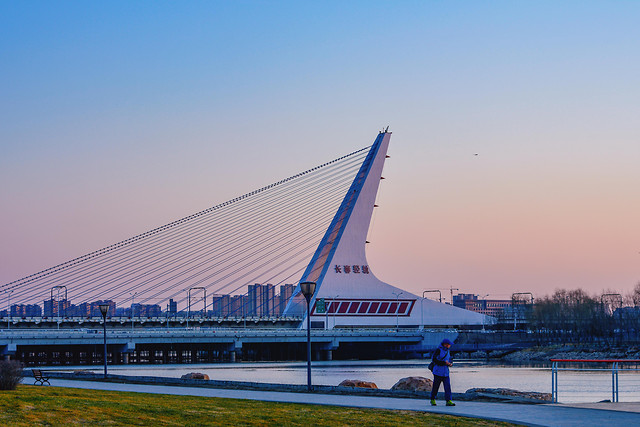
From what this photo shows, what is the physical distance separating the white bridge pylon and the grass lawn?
66.8 meters

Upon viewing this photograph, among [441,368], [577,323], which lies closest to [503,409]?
[441,368]

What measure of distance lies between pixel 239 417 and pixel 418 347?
75156 millimetres

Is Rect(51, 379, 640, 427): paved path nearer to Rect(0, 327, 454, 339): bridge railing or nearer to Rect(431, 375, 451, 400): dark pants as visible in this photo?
Rect(431, 375, 451, 400): dark pants

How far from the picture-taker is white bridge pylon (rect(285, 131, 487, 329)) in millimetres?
86438

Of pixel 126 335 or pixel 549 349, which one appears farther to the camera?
pixel 549 349

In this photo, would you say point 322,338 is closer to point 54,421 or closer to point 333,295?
point 333,295

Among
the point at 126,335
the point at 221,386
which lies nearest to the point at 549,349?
the point at 126,335

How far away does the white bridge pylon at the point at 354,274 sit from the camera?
284 ft

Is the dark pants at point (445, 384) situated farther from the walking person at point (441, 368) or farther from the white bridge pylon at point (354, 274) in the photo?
the white bridge pylon at point (354, 274)

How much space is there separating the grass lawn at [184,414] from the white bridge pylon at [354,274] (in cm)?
6680

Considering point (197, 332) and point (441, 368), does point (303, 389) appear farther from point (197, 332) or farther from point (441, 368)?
point (197, 332)

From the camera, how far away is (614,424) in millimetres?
14672

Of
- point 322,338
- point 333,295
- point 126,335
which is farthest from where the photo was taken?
point 333,295

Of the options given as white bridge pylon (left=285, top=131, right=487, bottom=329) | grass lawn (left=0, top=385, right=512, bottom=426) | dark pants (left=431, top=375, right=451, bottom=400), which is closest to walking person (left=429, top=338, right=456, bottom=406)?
dark pants (left=431, top=375, right=451, bottom=400)
